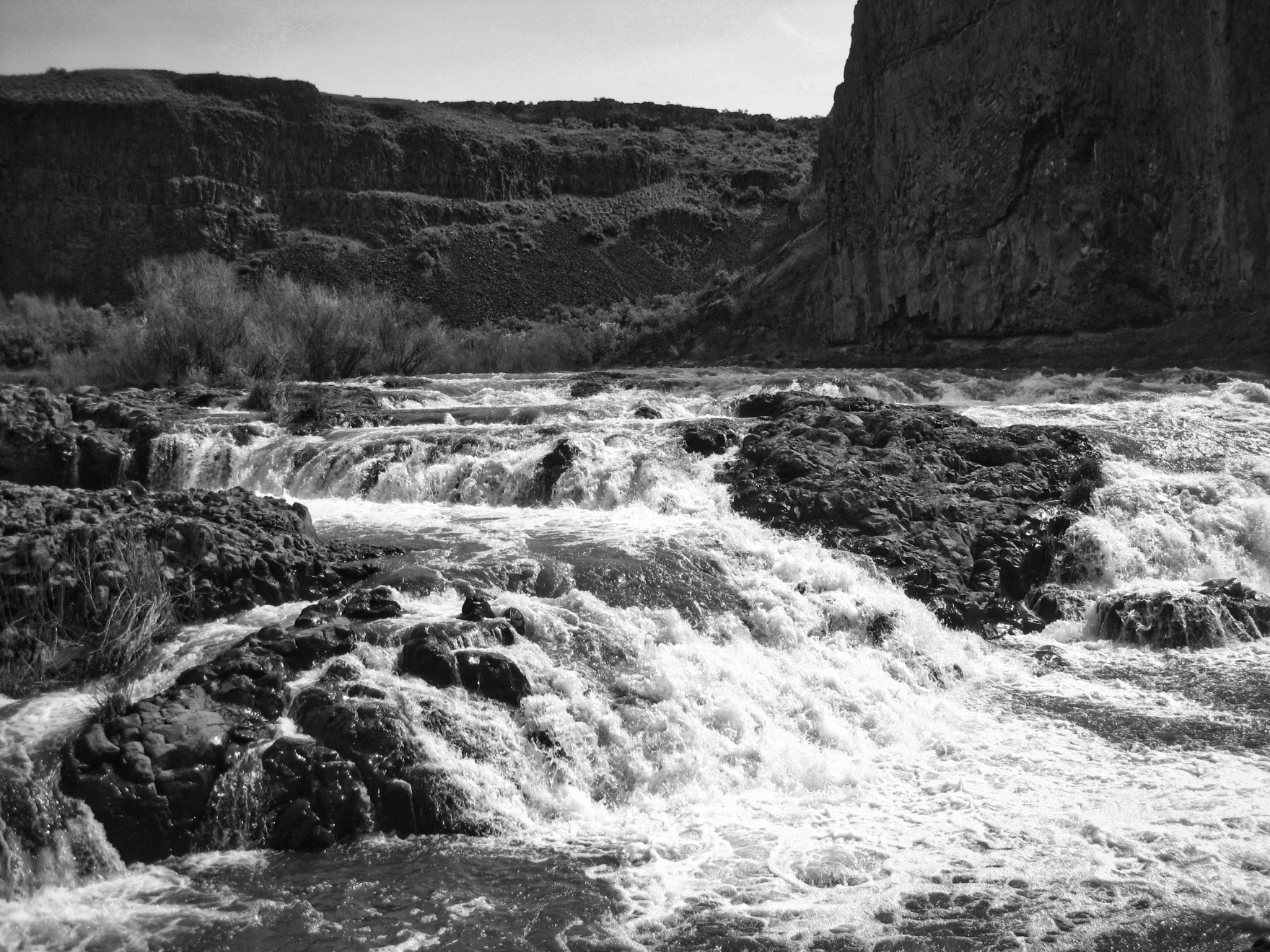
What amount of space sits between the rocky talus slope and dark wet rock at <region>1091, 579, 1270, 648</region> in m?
51.7

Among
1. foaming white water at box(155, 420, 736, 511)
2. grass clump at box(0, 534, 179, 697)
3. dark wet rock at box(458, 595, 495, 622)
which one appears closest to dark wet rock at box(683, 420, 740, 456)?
foaming white water at box(155, 420, 736, 511)

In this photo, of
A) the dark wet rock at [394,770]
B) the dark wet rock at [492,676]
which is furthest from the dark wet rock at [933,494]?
the dark wet rock at [394,770]

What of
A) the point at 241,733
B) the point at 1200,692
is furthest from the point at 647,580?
the point at 1200,692

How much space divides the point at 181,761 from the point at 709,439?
9148 millimetres

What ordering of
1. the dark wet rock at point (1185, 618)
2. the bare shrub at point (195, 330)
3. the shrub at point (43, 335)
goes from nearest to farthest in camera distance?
1. the dark wet rock at point (1185, 618)
2. the bare shrub at point (195, 330)
3. the shrub at point (43, 335)

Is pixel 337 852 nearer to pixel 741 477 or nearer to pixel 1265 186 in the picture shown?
pixel 741 477

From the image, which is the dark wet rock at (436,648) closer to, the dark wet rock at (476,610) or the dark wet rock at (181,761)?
the dark wet rock at (476,610)

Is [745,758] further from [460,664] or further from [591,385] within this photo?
[591,385]

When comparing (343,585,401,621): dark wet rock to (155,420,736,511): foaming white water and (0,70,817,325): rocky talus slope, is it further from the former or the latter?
Result: (0,70,817,325): rocky talus slope

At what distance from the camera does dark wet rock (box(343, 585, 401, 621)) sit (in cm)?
910

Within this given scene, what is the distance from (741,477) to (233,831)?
8320 millimetres

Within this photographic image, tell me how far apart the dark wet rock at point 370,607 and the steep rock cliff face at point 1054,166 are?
903 inches

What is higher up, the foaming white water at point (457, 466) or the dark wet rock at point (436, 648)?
the foaming white water at point (457, 466)

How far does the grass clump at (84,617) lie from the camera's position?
822 cm
